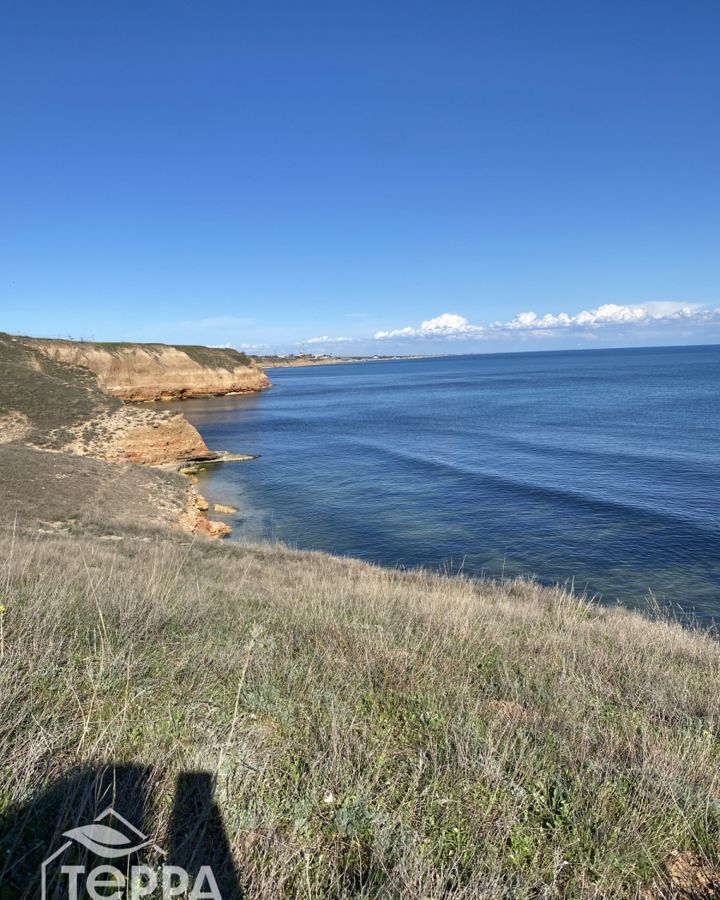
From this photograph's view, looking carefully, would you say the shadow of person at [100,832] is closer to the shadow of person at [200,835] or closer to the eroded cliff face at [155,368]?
the shadow of person at [200,835]

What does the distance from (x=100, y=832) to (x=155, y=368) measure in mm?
79342

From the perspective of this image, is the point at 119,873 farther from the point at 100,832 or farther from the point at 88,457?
the point at 88,457

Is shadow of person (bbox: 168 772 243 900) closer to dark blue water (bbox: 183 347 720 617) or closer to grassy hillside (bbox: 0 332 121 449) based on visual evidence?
dark blue water (bbox: 183 347 720 617)

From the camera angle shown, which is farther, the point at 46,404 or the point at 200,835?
Answer: the point at 46,404

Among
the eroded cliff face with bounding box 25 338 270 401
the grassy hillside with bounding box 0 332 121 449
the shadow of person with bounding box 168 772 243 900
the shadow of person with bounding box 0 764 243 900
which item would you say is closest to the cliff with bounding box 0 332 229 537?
the grassy hillside with bounding box 0 332 121 449

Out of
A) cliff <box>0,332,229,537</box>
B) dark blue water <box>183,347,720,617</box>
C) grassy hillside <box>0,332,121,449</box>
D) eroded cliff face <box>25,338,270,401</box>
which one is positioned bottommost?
dark blue water <box>183,347,720,617</box>

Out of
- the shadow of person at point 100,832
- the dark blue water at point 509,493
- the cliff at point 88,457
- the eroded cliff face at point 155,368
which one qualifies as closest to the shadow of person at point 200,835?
the shadow of person at point 100,832

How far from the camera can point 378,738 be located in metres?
3.50

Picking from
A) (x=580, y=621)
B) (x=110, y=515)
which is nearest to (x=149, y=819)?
(x=580, y=621)

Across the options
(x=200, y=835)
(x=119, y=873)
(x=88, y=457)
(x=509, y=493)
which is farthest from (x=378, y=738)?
(x=88, y=457)

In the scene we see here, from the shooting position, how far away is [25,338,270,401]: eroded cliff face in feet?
219

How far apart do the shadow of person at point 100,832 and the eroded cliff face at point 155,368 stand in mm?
63004

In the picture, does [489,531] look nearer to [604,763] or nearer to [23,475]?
[604,763]

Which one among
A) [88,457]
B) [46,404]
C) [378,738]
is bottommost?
[88,457]
